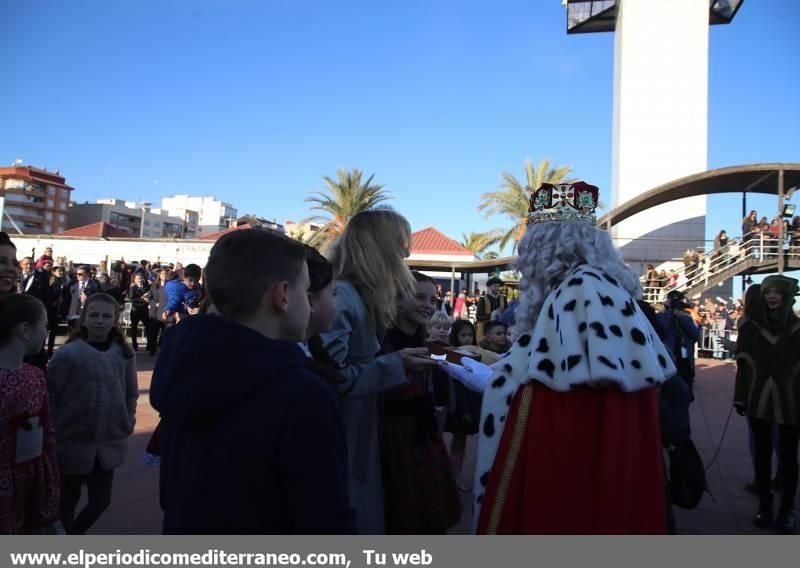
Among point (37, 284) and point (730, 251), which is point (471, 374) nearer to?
point (37, 284)

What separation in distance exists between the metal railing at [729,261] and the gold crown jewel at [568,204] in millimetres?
18552

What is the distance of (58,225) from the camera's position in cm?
9769

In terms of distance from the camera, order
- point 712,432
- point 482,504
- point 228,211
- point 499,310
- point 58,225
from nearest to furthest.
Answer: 1. point 482,504
2. point 712,432
3. point 499,310
4. point 58,225
5. point 228,211

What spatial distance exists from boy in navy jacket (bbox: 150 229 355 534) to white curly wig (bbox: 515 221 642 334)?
1.22 metres

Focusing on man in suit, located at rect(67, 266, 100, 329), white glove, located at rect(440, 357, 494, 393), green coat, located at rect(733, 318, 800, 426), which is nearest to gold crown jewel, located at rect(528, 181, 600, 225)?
white glove, located at rect(440, 357, 494, 393)

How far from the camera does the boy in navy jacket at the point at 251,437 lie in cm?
119

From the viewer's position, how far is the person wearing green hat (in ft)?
13.3

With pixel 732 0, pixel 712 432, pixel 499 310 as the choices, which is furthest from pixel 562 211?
pixel 732 0

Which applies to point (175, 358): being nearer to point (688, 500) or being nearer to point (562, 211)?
point (562, 211)

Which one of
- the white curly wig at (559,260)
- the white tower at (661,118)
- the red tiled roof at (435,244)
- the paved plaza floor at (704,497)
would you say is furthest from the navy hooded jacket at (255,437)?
the red tiled roof at (435,244)

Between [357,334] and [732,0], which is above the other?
[732,0]

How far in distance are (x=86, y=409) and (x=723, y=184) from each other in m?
23.1

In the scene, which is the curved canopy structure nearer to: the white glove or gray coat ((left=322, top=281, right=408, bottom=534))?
the white glove

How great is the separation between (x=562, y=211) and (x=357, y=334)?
3.24ft
